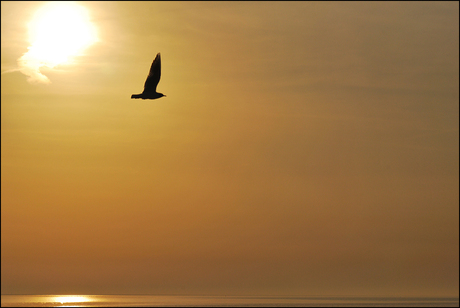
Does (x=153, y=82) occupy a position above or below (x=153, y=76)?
below

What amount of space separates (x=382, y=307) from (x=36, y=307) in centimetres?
9991

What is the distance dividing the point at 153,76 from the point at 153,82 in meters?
0.39

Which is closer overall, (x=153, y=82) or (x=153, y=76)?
(x=153, y=76)

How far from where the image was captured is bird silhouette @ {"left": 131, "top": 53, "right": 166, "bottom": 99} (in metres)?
35.3

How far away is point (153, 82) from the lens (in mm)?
35750

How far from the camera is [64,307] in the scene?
173500 mm

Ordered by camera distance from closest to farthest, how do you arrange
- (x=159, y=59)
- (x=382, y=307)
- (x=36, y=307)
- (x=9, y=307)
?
(x=159, y=59) < (x=9, y=307) < (x=36, y=307) < (x=382, y=307)

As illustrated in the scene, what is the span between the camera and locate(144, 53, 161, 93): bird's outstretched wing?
116 feet

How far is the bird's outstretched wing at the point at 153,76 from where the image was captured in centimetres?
3528

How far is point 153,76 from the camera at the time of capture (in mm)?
35531

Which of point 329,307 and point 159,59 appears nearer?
point 159,59

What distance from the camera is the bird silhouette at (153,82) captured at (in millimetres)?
35344

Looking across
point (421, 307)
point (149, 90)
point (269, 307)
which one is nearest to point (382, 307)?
point (421, 307)

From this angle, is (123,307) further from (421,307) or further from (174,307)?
(421,307)
